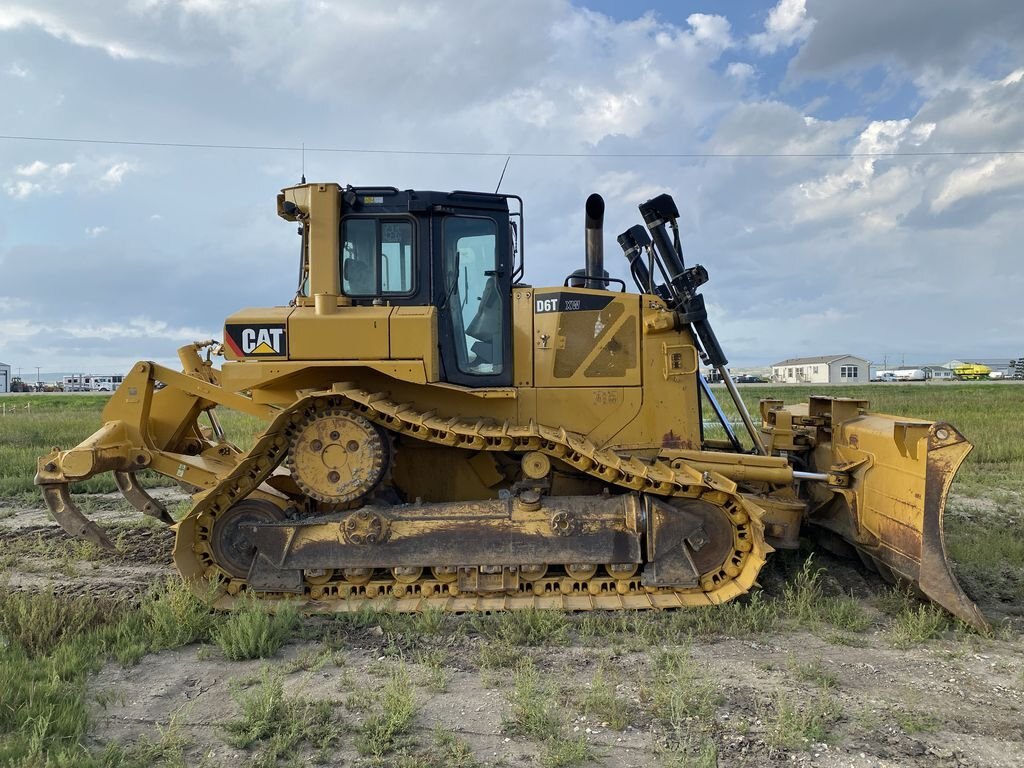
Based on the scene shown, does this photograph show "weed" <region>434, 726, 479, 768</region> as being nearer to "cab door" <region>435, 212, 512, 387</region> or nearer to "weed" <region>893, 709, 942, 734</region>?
"weed" <region>893, 709, 942, 734</region>

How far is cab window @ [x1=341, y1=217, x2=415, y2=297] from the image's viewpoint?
6324 mm

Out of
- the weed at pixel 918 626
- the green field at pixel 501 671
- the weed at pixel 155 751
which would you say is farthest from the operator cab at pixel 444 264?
the weed at pixel 918 626

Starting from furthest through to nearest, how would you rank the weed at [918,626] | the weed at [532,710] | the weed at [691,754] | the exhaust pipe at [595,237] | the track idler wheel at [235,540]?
1. the exhaust pipe at [595,237]
2. the track idler wheel at [235,540]
3. the weed at [918,626]
4. the weed at [532,710]
5. the weed at [691,754]

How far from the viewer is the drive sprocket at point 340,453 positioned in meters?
5.80

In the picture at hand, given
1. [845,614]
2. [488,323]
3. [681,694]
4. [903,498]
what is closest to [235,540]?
[488,323]

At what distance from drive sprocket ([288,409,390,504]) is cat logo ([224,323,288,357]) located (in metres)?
0.68

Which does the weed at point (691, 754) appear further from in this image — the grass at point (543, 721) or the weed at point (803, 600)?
the weed at point (803, 600)

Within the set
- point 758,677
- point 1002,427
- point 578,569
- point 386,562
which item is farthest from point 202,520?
point 1002,427

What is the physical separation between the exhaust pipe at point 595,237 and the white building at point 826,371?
98.0 m

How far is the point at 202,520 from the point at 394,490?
1.71 m

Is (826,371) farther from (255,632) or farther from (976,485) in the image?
(255,632)

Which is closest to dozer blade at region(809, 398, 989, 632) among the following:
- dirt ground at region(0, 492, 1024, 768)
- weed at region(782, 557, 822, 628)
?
dirt ground at region(0, 492, 1024, 768)

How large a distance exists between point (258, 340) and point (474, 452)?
2262mm

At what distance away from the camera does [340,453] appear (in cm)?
582
